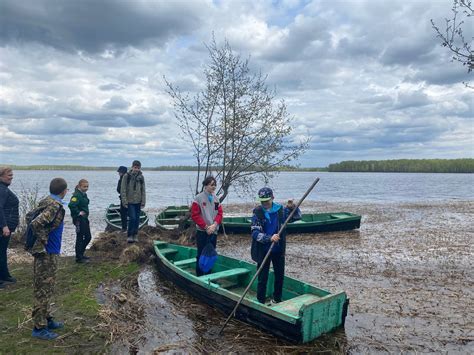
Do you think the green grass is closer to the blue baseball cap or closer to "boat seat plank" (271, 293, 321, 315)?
"boat seat plank" (271, 293, 321, 315)

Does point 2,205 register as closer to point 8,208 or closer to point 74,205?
point 8,208

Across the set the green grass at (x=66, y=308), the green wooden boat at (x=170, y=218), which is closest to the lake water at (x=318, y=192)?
the green wooden boat at (x=170, y=218)

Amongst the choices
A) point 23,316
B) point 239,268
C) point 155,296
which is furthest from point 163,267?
point 23,316

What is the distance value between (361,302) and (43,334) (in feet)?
19.6

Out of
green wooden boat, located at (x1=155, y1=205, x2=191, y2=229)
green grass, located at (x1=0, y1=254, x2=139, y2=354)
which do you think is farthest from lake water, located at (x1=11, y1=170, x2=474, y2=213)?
green grass, located at (x1=0, y1=254, x2=139, y2=354)

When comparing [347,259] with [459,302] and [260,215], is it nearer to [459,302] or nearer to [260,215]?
[459,302]

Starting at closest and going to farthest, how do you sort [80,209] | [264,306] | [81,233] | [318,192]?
[264,306]
[80,209]
[81,233]
[318,192]

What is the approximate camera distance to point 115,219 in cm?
1655

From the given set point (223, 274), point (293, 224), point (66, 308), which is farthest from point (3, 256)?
point (293, 224)

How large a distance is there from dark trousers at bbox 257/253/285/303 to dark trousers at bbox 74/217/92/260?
16.7ft

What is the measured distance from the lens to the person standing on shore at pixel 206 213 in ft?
25.2

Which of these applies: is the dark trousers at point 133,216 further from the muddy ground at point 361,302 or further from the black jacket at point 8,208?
the black jacket at point 8,208

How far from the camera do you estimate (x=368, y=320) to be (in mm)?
7027

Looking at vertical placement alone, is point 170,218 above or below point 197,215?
below
